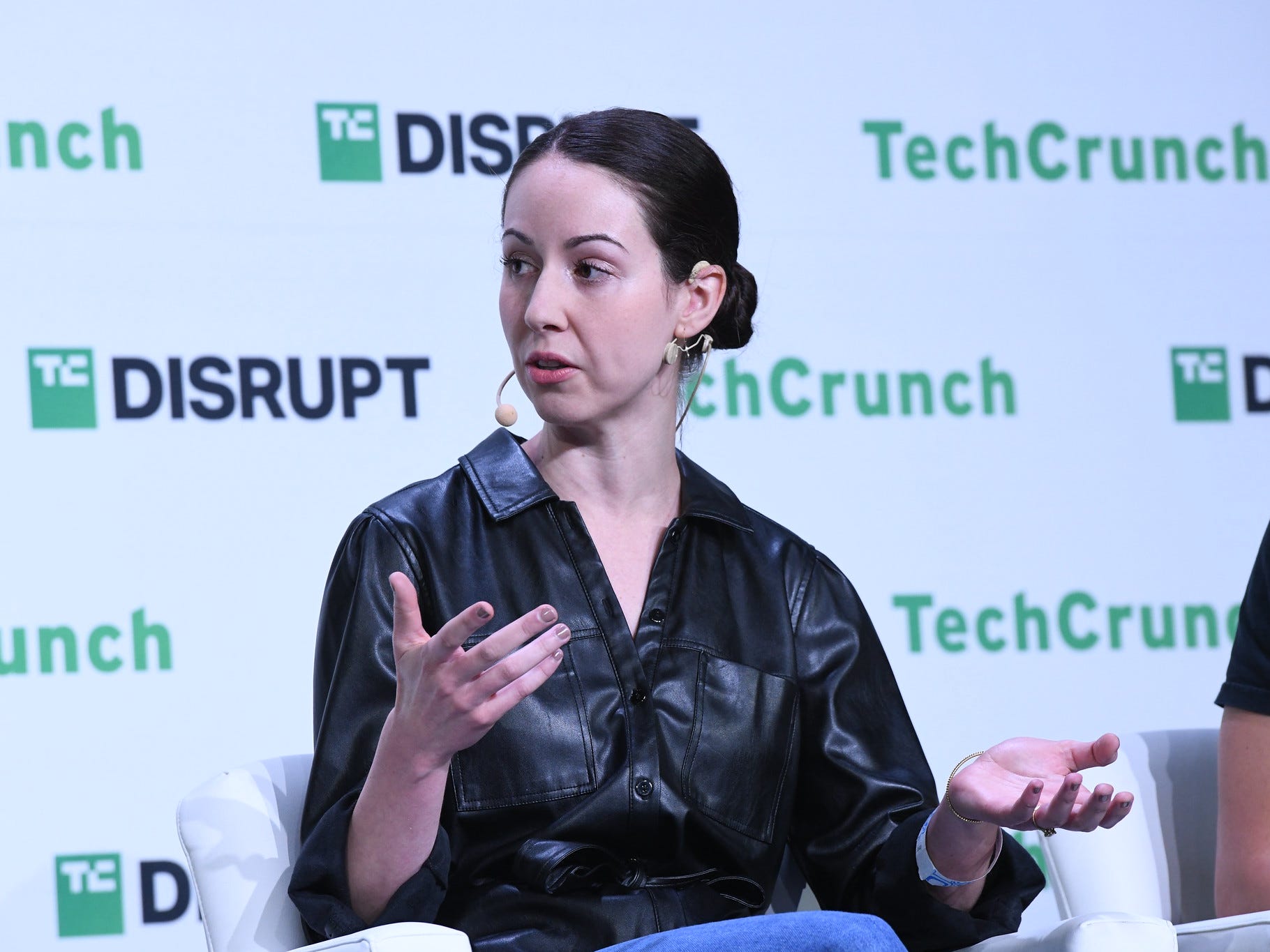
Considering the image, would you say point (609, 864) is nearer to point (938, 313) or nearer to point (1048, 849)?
point (1048, 849)

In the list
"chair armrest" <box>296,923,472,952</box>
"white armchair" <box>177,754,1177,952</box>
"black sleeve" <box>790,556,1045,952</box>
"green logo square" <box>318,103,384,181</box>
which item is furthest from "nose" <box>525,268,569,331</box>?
"green logo square" <box>318,103,384,181</box>

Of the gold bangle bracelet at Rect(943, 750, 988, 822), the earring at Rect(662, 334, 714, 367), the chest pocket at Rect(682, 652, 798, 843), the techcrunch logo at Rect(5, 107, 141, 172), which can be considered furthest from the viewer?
the techcrunch logo at Rect(5, 107, 141, 172)

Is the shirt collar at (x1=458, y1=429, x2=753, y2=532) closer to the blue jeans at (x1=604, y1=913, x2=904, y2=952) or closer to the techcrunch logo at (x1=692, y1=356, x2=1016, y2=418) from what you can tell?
the blue jeans at (x1=604, y1=913, x2=904, y2=952)

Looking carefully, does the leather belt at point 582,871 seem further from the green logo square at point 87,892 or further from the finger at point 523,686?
the green logo square at point 87,892

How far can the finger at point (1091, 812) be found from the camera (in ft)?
4.99

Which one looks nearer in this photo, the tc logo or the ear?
the ear

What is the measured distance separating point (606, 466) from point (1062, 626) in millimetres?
1321

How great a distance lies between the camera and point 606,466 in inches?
79.0

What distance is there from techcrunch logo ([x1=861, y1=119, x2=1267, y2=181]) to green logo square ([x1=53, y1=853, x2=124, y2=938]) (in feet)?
5.87

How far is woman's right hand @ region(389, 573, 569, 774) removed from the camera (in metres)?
1.43

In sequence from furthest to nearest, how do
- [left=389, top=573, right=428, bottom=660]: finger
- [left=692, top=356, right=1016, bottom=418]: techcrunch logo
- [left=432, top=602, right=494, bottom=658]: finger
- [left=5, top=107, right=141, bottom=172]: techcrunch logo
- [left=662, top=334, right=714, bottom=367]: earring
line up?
[left=692, top=356, right=1016, bottom=418]: techcrunch logo < [left=5, top=107, right=141, bottom=172]: techcrunch logo < [left=662, top=334, right=714, bottom=367]: earring < [left=389, top=573, right=428, bottom=660]: finger < [left=432, top=602, right=494, bottom=658]: finger

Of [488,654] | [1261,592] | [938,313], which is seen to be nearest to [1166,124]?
[938,313]

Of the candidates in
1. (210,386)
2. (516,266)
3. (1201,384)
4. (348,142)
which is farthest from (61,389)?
(1201,384)

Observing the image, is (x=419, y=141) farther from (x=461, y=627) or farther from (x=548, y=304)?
(x=461, y=627)
